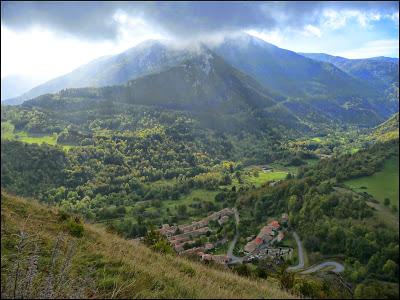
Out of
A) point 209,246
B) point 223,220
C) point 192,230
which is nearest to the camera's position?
point 209,246

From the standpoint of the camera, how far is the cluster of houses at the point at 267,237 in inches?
1936

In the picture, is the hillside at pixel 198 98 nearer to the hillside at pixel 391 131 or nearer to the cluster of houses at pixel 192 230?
the cluster of houses at pixel 192 230

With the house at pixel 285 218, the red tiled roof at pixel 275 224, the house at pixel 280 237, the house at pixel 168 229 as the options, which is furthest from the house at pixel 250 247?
the house at pixel 168 229

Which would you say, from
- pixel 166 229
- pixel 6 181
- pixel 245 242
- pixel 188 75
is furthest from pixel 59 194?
pixel 188 75

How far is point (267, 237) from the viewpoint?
5278 cm

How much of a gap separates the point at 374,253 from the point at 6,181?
54.1m

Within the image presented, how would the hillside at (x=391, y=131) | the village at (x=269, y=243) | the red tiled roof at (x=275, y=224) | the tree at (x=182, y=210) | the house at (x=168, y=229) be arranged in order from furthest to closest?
1. the tree at (x=182, y=210)
2. the red tiled roof at (x=275, y=224)
3. the house at (x=168, y=229)
4. the village at (x=269, y=243)
5. the hillside at (x=391, y=131)

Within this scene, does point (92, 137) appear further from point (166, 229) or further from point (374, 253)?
point (374, 253)

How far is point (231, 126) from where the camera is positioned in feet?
509

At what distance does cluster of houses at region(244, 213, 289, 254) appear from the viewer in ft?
161

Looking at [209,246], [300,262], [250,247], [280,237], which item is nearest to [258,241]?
[250,247]

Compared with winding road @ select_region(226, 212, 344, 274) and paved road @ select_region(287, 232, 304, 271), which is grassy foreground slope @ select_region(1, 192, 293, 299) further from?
paved road @ select_region(287, 232, 304, 271)

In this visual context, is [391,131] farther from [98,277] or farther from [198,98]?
[198,98]

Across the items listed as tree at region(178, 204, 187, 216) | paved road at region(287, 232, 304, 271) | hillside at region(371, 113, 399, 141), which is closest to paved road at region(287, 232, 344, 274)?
paved road at region(287, 232, 304, 271)
